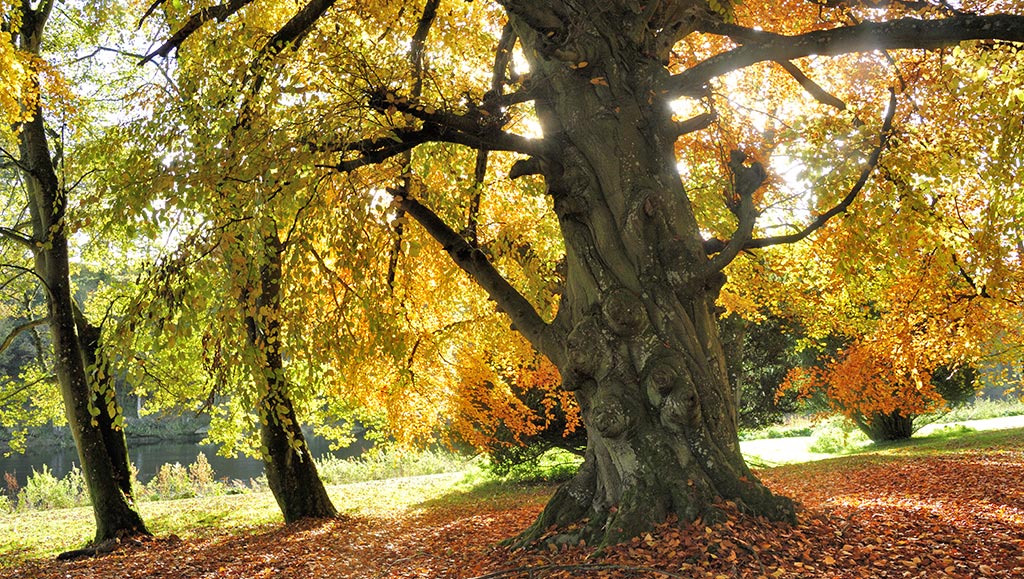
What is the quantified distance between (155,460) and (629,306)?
108 ft

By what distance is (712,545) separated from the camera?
4.38m

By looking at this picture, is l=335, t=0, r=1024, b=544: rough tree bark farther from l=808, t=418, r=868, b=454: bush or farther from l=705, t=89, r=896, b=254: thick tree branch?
l=808, t=418, r=868, b=454: bush

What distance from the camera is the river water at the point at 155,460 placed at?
91.7 ft

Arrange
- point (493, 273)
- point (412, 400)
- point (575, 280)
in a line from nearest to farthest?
point (575, 280) < point (493, 273) < point (412, 400)

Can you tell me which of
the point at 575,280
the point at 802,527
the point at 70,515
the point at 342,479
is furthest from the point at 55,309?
the point at 342,479

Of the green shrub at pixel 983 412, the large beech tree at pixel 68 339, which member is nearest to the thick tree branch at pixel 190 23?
the large beech tree at pixel 68 339

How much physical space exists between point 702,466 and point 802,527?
76 centimetres

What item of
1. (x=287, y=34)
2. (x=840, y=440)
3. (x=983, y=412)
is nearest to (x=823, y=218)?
(x=287, y=34)

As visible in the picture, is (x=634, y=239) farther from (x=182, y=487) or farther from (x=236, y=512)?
(x=182, y=487)

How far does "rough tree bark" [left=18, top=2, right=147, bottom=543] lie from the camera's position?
9.16 m

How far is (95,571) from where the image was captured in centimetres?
730

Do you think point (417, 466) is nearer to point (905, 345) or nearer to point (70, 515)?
point (70, 515)

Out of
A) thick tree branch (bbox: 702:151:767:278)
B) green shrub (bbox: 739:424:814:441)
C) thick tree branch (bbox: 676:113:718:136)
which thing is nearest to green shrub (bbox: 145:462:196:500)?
thick tree branch (bbox: 676:113:718:136)

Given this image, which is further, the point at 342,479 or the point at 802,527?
the point at 342,479
